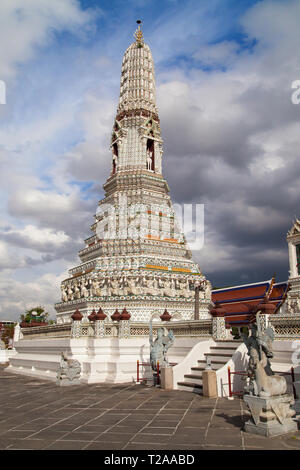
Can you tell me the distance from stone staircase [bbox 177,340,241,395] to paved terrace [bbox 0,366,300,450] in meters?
0.54

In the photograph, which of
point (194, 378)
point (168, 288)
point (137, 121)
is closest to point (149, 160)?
point (137, 121)

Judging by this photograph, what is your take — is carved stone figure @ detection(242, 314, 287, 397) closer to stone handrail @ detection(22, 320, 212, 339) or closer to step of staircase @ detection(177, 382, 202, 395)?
step of staircase @ detection(177, 382, 202, 395)

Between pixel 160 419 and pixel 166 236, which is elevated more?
pixel 166 236

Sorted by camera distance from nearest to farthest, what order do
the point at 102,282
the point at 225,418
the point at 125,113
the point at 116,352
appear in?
the point at 225,418 → the point at 116,352 → the point at 102,282 → the point at 125,113

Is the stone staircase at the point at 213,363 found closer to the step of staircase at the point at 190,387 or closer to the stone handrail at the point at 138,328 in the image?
the step of staircase at the point at 190,387

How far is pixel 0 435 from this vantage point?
7082mm

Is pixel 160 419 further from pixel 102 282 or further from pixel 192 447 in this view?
pixel 102 282

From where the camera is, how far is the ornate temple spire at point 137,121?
1223 inches

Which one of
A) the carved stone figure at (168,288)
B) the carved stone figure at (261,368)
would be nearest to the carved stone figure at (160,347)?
the carved stone figure at (261,368)

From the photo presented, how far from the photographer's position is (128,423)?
7.63m

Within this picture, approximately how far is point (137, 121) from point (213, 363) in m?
23.9

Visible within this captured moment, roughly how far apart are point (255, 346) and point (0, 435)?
5.09 metres

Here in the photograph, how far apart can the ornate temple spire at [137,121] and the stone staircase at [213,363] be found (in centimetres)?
1995
